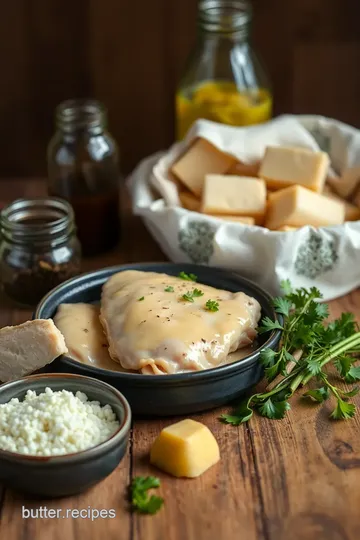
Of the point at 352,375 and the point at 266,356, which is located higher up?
the point at 266,356

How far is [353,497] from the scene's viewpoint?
153 cm

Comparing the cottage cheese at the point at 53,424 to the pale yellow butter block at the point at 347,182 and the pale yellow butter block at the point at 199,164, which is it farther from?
the pale yellow butter block at the point at 347,182

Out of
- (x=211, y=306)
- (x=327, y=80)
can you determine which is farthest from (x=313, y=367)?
(x=327, y=80)

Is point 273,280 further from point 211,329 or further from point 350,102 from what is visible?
point 350,102

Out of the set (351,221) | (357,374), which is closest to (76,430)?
(357,374)

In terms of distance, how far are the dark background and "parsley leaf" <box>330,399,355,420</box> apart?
5.09 ft

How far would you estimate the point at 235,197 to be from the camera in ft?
7.30

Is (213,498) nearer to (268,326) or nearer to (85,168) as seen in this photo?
(268,326)

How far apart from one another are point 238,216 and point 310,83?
99cm

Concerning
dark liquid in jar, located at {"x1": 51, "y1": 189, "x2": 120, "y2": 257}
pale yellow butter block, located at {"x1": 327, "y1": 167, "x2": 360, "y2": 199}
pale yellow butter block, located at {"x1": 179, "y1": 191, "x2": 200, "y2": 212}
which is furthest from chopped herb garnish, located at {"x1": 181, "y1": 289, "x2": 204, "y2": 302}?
pale yellow butter block, located at {"x1": 327, "y1": 167, "x2": 360, "y2": 199}

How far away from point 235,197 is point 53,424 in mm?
893

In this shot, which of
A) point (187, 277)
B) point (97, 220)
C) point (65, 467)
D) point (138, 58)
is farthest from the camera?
point (138, 58)

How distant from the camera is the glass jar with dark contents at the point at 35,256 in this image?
6.93 ft

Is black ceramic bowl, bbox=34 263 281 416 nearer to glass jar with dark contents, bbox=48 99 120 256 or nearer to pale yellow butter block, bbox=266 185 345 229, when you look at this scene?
pale yellow butter block, bbox=266 185 345 229
